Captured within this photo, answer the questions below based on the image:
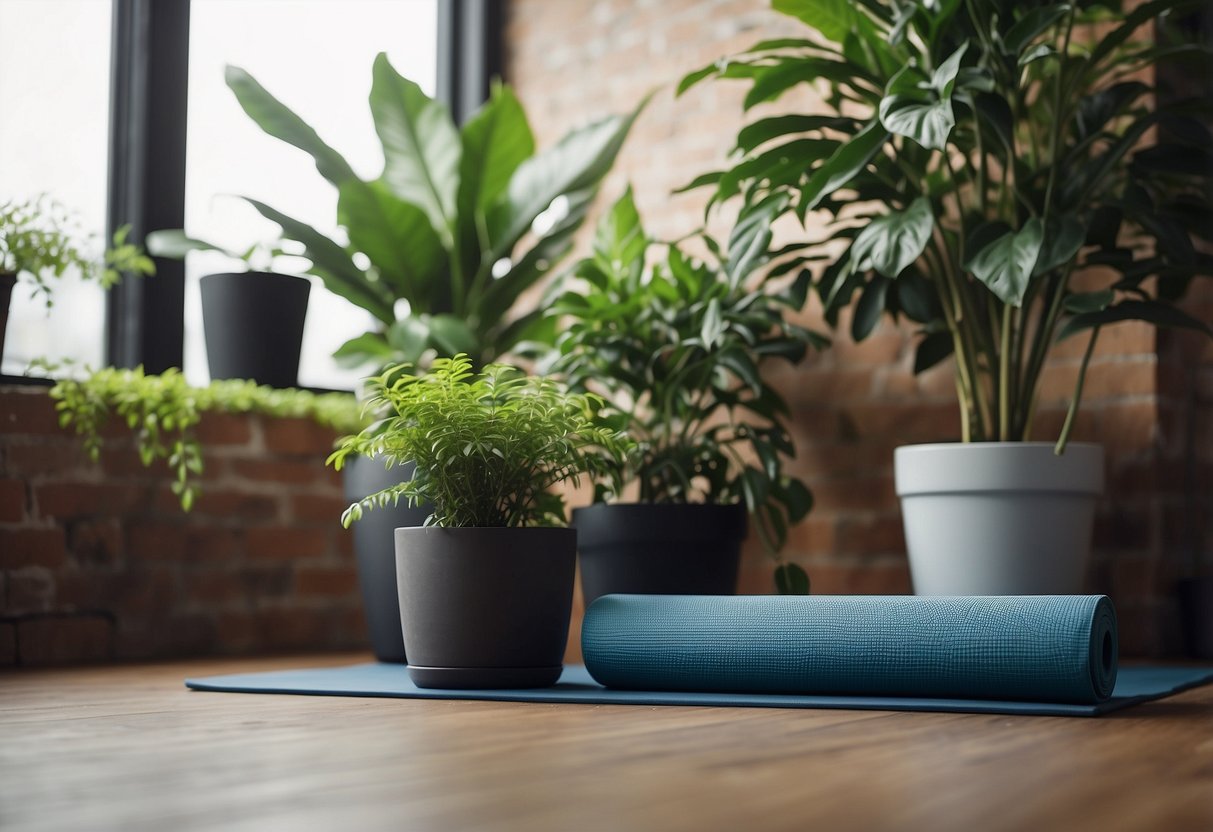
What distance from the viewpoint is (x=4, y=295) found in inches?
94.3

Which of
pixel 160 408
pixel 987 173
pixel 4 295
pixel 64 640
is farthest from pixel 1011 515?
pixel 4 295

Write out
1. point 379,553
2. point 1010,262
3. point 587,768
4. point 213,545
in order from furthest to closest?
point 213,545
point 379,553
point 1010,262
point 587,768

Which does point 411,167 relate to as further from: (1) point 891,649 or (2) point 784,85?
(1) point 891,649

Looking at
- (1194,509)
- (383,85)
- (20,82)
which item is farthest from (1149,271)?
(20,82)

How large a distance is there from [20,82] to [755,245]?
5.03 ft

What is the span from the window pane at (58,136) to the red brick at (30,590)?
0.44 metres

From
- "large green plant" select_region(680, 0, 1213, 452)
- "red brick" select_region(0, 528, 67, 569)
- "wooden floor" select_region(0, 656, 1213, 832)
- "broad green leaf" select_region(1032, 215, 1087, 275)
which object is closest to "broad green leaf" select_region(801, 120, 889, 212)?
"large green plant" select_region(680, 0, 1213, 452)

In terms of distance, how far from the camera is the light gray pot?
90.0 inches

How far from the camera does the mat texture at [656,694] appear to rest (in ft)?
5.01

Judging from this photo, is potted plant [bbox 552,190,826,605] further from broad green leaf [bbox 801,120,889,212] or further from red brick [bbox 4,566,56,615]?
red brick [bbox 4,566,56,615]

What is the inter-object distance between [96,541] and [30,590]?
16 centimetres

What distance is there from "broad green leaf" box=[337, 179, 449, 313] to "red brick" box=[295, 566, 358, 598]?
619 mm

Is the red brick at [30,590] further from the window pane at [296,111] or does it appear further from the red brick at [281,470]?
the window pane at [296,111]

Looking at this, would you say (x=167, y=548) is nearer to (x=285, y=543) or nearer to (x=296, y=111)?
(x=285, y=543)
